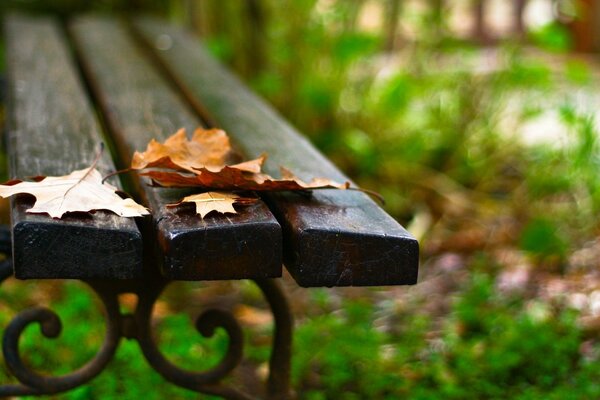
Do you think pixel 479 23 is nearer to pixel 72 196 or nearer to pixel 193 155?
pixel 193 155

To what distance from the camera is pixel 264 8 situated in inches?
147

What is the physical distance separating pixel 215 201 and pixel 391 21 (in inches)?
113

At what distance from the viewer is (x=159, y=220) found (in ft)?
4.23

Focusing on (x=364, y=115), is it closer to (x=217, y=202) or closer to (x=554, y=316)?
(x=554, y=316)

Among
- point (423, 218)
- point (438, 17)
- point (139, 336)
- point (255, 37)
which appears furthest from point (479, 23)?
point (139, 336)

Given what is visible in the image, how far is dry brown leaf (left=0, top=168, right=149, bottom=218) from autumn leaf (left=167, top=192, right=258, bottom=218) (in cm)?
7

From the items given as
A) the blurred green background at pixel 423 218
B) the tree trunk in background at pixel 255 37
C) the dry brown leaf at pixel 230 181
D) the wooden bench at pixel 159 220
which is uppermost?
the dry brown leaf at pixel 230 181

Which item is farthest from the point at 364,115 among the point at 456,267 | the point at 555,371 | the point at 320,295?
the point at 555,371

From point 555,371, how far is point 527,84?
4.76 feet

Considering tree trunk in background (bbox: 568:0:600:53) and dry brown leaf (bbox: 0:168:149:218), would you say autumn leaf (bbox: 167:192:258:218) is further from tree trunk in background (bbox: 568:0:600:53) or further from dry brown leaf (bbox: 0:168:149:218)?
tree trunk in background (bbox: 568:0:600:53)

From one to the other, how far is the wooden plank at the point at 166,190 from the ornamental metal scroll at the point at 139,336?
252mm

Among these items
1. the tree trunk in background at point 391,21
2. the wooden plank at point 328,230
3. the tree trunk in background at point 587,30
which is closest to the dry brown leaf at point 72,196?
the wooden plank at point 328,230

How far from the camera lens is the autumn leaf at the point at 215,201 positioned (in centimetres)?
128

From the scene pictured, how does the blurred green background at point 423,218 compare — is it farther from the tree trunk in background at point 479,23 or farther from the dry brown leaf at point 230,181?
the tree trunk in background at point 479,23
